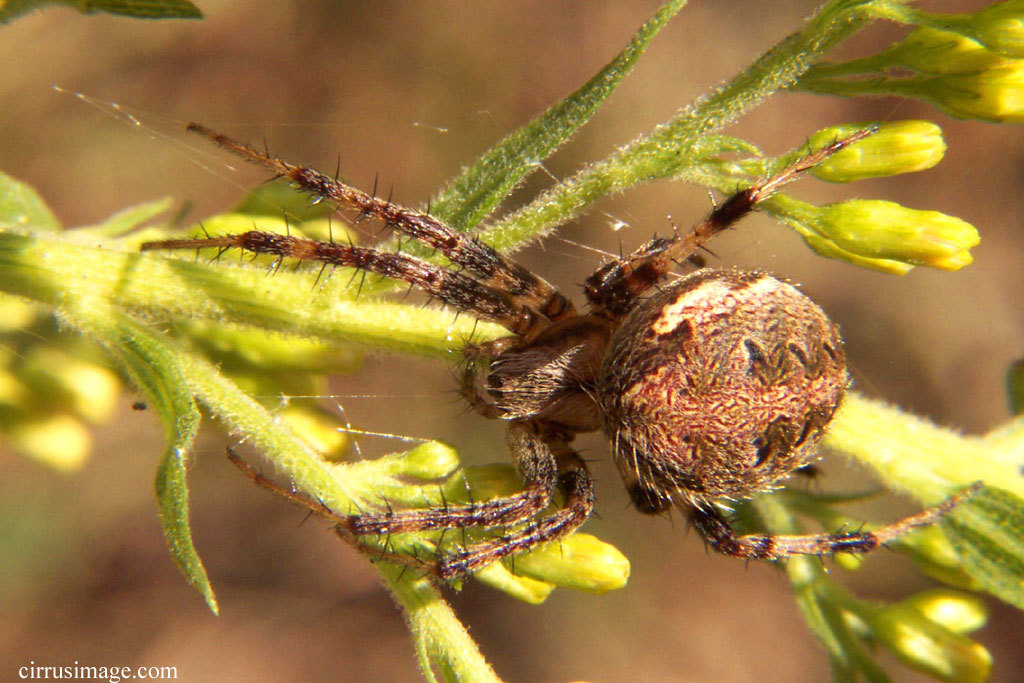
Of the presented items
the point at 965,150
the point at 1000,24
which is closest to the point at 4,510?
the point at 1000,24

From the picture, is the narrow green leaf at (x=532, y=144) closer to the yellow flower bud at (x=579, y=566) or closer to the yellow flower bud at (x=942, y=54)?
the yellow flower bud at (x=942, y=54)

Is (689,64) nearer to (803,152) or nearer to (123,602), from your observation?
(803,152)

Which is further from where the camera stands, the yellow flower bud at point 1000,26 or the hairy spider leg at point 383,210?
the hairy spider leg at point 383,210

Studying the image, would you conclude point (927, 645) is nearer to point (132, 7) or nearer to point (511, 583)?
point (511, 583)

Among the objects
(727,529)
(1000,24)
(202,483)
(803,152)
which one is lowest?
(202,483)

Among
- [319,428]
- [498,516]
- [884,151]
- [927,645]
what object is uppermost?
[884,151]

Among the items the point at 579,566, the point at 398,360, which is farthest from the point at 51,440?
the point at 398,360

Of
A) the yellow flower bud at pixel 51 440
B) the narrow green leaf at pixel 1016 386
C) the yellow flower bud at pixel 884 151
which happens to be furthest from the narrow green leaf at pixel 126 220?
the narrow green leaf at pixel 1016 386
